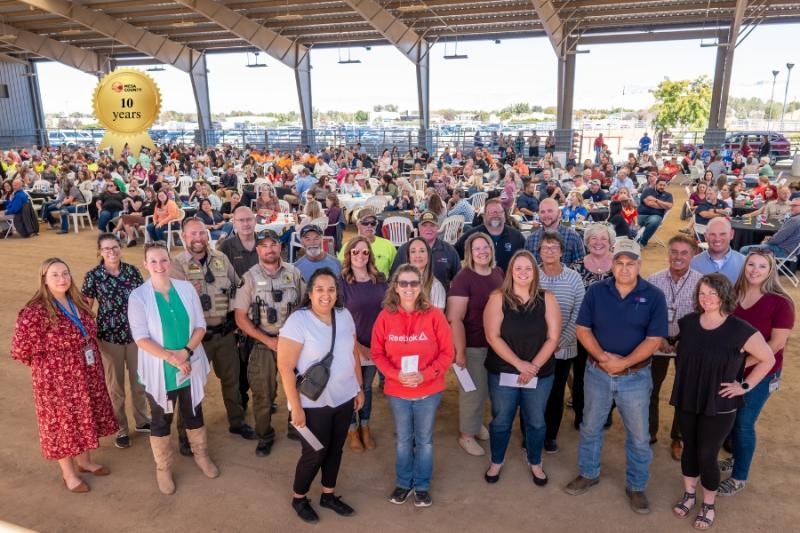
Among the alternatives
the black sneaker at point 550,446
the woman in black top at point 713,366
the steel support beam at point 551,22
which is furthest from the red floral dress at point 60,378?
the steel support beam at point 551,22

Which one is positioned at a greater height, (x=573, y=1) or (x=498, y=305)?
(x=573, y=1)

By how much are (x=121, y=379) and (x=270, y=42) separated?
20060 millimetres

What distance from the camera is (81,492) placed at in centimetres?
321

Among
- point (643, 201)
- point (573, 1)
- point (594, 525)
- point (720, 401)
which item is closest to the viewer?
point (720, 401)

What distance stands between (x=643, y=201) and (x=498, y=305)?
7.14m

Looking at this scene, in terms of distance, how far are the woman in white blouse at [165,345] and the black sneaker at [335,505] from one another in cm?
86

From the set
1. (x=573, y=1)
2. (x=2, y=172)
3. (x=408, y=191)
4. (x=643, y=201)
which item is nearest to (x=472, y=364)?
(x=408, y=191)

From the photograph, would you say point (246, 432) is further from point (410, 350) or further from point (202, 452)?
point (410, 350)

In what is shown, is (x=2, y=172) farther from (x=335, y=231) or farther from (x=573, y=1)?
(x=573, y=1)

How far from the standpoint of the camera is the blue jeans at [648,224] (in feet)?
29.5

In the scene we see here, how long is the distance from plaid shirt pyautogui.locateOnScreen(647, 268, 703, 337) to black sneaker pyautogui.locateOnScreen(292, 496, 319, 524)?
A: 2.22 meters

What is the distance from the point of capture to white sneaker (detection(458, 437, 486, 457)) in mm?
3586

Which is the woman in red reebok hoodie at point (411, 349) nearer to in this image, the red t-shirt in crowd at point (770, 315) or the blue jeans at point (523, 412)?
the blue jeans at point (523, 412)

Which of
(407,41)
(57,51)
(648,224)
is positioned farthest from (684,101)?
(57,51)
